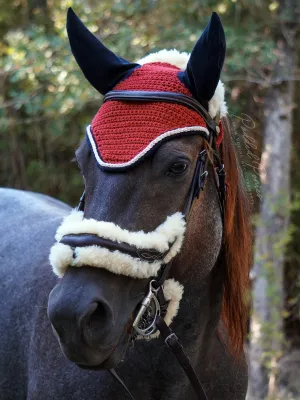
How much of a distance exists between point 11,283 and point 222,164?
1.28m

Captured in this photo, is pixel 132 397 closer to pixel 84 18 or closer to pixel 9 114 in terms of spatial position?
pixel 84 18

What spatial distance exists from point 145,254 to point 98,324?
0.90 ft

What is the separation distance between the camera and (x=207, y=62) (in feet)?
6.79

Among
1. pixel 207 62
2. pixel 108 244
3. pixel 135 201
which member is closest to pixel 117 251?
pixel 108 244

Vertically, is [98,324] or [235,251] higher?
[98,324]

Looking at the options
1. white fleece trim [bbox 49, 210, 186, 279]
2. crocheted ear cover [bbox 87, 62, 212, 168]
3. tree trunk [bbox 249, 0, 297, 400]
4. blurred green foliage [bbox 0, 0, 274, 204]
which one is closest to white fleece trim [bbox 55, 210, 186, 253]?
white fleece trim [bbox 49, 210, 186, 279]

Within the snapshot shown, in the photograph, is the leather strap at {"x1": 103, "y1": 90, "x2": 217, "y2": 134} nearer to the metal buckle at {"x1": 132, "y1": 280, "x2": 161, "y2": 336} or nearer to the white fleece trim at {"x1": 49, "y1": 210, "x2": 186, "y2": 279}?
the white fleece trim at {"x1": 49, "y1": 210, "x2": 186, "y2": 279}

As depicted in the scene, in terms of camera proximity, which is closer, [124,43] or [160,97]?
[160,97]

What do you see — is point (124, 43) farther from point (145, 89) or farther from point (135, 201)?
point (135, 201)

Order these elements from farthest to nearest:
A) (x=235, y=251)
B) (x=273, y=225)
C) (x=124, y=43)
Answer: (x=273, y=225)
(x=124, y=43)
(x=235, y=251)

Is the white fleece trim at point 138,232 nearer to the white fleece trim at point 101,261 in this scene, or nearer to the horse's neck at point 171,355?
the white fleece trim at point 101,261

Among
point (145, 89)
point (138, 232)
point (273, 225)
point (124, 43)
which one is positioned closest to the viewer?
point (138, 232)

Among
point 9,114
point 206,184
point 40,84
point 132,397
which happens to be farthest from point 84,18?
A: point 132,397

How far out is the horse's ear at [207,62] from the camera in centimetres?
203
